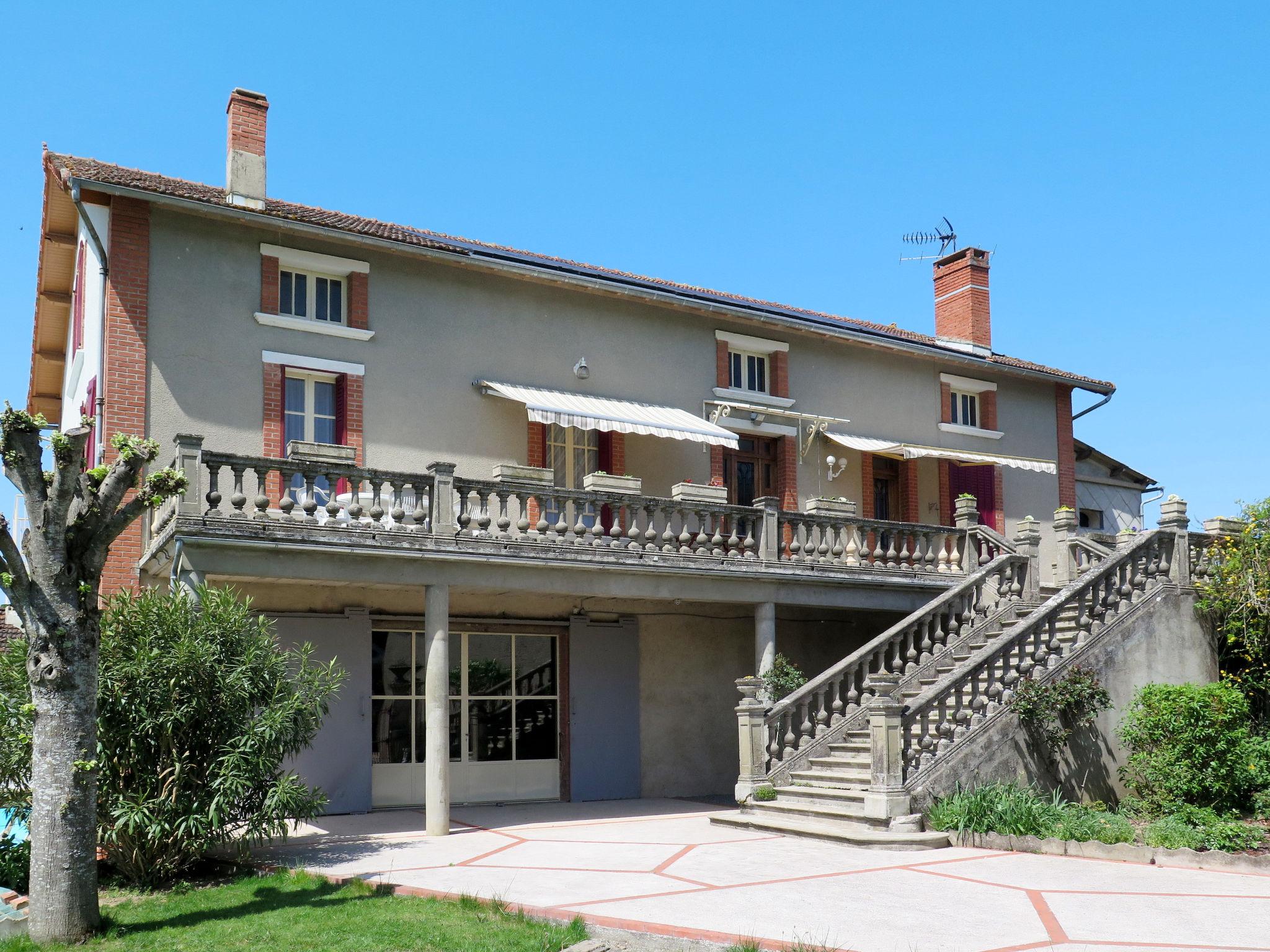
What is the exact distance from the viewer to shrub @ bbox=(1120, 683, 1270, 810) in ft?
41.6

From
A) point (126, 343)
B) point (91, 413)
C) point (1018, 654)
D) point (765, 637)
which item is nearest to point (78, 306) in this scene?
point (91, 413)

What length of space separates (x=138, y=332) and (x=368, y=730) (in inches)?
222

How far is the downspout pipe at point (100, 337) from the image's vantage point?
13898 mm

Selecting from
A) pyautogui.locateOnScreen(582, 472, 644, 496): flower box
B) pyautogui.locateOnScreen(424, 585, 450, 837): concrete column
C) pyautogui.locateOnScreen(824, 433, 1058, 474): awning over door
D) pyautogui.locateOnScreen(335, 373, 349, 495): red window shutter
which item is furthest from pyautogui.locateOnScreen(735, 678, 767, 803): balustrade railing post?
pyautogui.locateOnScreen(824, 433, 1058, 474): awning over door

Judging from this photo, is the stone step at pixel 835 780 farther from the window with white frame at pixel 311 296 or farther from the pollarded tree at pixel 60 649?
the window with white frame at pixel 311 296

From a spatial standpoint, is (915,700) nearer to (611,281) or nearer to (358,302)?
(611,281)

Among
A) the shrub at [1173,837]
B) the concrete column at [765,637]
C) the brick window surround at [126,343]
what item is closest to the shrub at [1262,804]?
the shrub at [1173,837]

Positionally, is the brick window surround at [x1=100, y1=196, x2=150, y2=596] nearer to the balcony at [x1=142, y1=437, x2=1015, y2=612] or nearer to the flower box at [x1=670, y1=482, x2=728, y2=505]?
the balcony at [x1=142, y1=437, x2=1015, y2=612]

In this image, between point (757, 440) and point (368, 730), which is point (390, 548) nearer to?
point (368, 730)

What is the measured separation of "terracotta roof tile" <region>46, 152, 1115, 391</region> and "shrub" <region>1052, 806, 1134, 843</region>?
9892mm

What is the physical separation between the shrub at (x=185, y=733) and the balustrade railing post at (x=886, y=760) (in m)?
5.48

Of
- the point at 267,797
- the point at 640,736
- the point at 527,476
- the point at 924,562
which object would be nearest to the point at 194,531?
the point at 267,797

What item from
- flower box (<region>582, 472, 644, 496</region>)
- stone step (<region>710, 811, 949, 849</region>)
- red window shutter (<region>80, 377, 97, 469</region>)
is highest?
red window shutter (<region>80, 377, 97, 469</region>)

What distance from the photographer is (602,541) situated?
1496 cm
